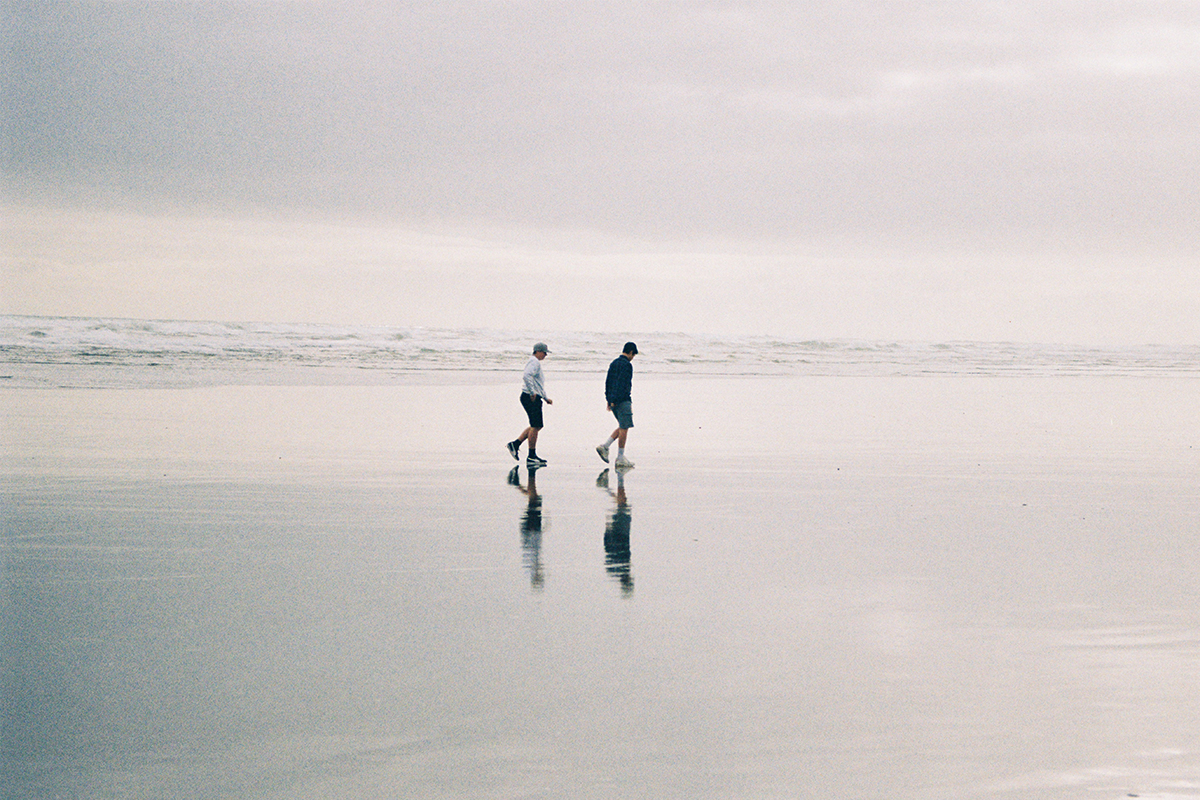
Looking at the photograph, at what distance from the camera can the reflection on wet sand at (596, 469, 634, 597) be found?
7.97 metres

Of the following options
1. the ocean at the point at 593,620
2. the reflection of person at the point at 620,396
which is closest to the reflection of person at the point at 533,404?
the ocean at the point at 593,620

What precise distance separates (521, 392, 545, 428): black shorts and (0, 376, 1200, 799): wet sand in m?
1.51

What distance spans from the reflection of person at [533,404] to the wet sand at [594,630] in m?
1.14

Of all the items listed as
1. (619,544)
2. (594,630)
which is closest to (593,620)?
(594,630)

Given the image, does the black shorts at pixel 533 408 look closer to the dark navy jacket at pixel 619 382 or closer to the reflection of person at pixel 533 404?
the reflection of person at pixel 533 404

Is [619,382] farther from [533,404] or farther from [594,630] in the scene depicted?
[594,630]

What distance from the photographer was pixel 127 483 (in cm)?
1274

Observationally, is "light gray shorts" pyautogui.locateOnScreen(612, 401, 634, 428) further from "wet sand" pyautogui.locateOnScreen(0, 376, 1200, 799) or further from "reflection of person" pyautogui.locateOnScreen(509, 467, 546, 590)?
"reflection of person" pyautogui.locateOnScreen(509, 467, 546, 590)

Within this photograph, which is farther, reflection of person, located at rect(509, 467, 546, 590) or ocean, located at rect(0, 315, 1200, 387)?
ocean, located at rect(0, 315, 1200, 387)

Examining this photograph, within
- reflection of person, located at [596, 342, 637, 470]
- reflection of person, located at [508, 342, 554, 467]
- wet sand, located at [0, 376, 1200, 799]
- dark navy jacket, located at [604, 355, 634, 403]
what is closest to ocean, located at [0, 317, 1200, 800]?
wet sand, located at [0, 376, 1200, 799]

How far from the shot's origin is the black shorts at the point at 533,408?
53.4 feet

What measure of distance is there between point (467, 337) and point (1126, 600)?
220 feet

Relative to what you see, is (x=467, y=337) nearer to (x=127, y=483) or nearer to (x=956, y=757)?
(x=127, y=483)

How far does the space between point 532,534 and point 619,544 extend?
2.93 ft
